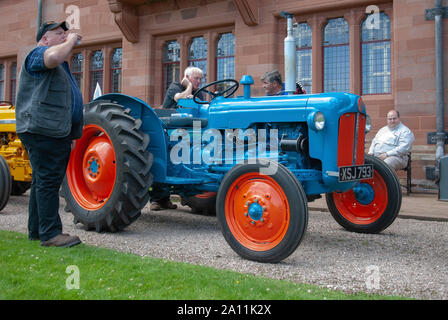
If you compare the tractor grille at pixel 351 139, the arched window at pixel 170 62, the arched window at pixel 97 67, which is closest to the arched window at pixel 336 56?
the arched window at pixel 170 62

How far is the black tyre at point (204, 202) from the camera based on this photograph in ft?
19.3

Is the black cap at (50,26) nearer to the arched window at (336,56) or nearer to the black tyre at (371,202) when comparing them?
the black tyre at (371,202)

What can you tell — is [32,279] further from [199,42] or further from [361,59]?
[199,42]

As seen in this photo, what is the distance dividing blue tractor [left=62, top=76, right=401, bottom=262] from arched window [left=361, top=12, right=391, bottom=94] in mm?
5298

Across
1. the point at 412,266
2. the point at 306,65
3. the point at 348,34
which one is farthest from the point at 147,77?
the point at 412,266

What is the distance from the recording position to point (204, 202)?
19.3 ft

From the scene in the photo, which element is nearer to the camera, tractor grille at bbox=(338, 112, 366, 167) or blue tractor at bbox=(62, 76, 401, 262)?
blue tractor at bbox=(62, 76, 401, 262)

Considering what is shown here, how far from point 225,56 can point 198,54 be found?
Answer: 33.7 inches

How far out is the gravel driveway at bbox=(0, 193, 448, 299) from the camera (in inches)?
117

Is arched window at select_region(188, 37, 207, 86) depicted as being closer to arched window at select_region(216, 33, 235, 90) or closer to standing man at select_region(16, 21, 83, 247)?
arched window at select_region(216, 33, 235, 90)

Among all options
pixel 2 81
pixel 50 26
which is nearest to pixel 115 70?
pixel 2 81

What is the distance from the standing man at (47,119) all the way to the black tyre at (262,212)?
1.32 meters

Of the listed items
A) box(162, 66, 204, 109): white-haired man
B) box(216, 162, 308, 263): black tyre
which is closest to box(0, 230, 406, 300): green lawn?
box(216, 162, 308, 263): black tyre

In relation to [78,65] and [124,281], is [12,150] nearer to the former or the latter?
[124,281]
